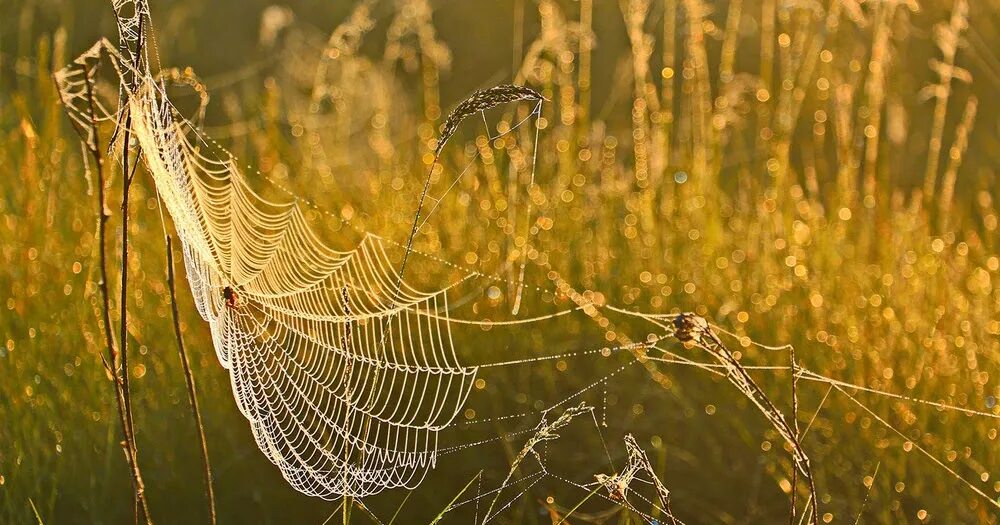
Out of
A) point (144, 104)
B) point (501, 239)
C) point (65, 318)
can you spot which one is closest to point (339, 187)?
point (501, 239)

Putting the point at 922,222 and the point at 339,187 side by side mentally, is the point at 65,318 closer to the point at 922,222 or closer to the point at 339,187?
the point at 339,187

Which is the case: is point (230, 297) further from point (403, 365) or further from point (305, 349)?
point (403, 365)

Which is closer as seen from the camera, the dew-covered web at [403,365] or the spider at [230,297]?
the spider at [230,297]

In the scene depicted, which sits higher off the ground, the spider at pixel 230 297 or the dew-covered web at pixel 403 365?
the spider at pixel 230 297

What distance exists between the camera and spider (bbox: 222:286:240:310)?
2.06 metres

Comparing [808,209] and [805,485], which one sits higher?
[808,209]

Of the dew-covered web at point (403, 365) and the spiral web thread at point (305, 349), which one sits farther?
the dew-covered web at point (403, 365)

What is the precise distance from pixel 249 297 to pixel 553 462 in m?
0.75

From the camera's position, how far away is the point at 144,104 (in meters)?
1.63

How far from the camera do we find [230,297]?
2.06 m

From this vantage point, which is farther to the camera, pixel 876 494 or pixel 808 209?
pixel 808 209

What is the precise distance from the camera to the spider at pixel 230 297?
2.06 meters

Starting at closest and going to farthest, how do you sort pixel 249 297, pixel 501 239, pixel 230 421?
pixel 249 297
pixel 230 421
pixel 501 239

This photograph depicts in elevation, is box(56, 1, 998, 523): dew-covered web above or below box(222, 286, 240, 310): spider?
below
